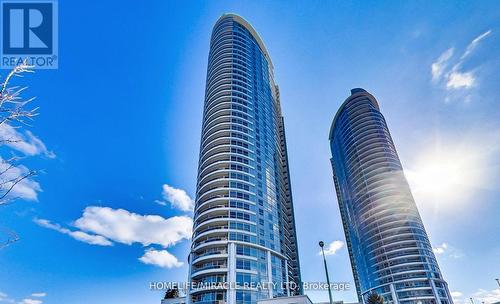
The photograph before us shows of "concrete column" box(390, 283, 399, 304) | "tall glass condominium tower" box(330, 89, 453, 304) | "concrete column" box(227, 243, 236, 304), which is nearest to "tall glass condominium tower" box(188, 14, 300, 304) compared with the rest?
"concrete column" box(227, 243, 236, 304)

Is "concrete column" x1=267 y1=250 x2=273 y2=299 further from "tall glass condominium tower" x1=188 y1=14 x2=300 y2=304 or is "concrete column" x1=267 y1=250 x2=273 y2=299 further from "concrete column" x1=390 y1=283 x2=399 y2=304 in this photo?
"concrete column" x1=390 y1=283 x2=399 y2=304

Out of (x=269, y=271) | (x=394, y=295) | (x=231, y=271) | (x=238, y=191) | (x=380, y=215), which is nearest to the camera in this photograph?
(x=231, y=271)

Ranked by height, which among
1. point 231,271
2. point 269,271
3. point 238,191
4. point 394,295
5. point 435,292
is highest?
point 238,191

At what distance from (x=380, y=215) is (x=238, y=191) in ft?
256

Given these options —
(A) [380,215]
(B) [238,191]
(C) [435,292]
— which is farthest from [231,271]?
(A) [380,215]

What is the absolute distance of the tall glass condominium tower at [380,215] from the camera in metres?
90.6

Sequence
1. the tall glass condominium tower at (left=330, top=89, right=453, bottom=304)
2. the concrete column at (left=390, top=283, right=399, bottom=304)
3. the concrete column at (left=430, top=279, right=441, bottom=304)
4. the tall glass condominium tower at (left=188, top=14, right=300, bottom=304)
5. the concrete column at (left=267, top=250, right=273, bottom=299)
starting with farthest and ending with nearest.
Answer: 1. the tall glass condominium tower at (left=330, top=89, right=453, bottom=304)
2. the concrete column at (left=390, top=283, right=399, bottom=304)
3. the concrete column at (left=430, top=279, right=441, bottom=304)
4. the concrete column at (left=267, top=250, right=273, bottom=299)
5. the tall glass condominium tower at (left=188, top=14, right=300, bottom=304)

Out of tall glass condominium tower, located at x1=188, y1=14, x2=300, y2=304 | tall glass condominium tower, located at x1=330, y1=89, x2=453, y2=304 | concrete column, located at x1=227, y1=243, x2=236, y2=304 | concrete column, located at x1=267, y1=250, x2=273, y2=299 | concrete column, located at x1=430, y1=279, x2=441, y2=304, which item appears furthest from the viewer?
tall glass condominium tower, located at x1=330, y1=89, x2=453, y2=304

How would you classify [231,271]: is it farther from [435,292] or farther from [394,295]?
[435,292]

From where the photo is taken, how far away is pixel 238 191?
59156mm

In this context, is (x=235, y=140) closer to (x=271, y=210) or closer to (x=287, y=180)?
(x=271, y=210)

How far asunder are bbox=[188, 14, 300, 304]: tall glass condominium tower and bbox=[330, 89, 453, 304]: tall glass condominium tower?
137 feet

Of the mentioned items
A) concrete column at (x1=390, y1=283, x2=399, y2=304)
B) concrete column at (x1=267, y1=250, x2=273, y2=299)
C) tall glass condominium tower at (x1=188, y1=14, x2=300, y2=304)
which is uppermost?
tall glass condominium tower at (x1=188, y1=14, x2=300, y2=304)

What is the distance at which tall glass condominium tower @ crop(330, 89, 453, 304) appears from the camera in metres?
90.6
